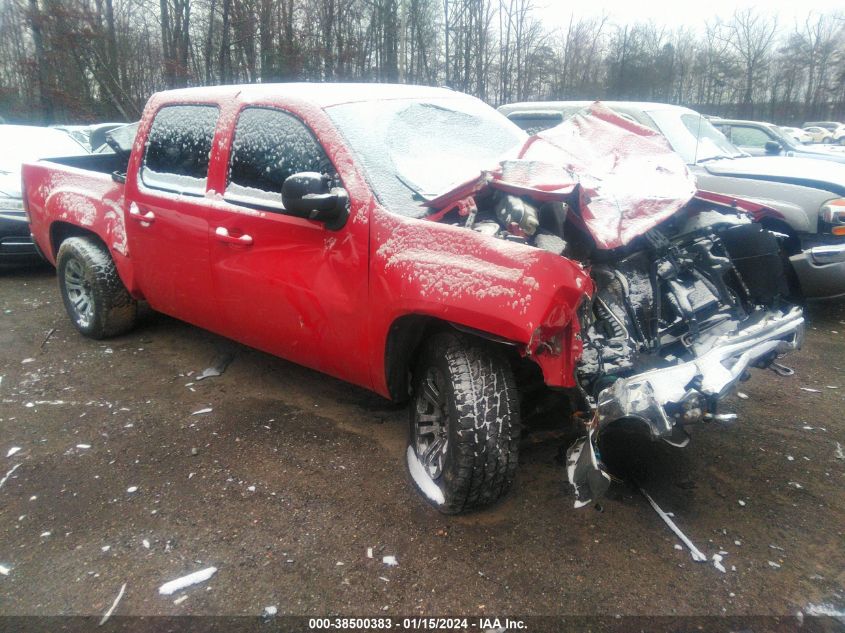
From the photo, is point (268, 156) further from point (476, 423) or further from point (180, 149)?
point (476, 423)

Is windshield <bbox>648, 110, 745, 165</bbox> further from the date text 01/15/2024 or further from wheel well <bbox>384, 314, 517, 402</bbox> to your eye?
the date text 01/15/2024

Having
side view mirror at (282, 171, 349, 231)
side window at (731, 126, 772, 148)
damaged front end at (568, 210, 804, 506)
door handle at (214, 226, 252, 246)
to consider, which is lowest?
damaged front end at (568, 210, 804, 506)

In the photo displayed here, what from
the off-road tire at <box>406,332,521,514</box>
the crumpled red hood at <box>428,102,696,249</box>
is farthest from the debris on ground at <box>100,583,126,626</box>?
the crumpled red hood at <box>428,102,696,249</box>

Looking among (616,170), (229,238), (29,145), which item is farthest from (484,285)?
(29,145)

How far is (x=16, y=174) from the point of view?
7.68 meters

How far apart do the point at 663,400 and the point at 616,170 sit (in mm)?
1347

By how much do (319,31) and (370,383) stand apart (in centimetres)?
2404

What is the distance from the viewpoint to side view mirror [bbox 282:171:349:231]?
2.93m

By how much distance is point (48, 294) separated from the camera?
6844 mm

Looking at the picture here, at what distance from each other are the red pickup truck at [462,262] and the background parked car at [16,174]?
3761 mm

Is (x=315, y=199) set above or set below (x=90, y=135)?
below

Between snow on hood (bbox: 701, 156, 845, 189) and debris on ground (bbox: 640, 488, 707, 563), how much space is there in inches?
146

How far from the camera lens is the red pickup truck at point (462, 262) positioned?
2.54 metres

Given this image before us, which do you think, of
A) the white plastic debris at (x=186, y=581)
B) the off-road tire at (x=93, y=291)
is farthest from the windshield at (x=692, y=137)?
the white plastic debris at (x=186, y=581)
